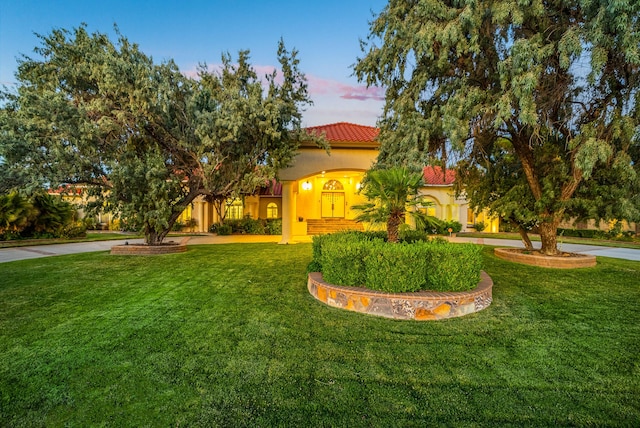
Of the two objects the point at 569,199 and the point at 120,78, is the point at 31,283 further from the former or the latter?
the point at 569,199

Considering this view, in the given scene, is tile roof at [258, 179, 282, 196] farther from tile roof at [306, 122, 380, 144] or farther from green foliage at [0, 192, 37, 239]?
green foliage at [0, 192, 37, 239]

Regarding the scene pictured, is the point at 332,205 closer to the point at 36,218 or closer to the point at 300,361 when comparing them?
the point at 36,218

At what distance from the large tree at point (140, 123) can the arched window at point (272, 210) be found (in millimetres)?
12981

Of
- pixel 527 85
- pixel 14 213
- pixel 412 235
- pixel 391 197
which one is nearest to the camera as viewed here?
pixel 391 197

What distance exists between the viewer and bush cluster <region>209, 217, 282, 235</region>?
20.3 metres

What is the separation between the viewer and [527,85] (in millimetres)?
6598

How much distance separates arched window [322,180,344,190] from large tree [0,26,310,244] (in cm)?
892

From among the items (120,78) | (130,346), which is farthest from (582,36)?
(120,78)

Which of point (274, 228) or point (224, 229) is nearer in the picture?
point (274, 228)

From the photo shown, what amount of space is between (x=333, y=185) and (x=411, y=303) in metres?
16.6

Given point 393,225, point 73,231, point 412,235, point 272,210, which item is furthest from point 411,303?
point 272,210

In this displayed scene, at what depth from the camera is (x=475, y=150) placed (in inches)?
420

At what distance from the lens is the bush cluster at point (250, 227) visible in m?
20.3

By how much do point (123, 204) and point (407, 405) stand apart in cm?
1130
